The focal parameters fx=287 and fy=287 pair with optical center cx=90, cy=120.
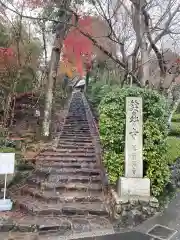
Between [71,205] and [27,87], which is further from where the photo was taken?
[27,87]

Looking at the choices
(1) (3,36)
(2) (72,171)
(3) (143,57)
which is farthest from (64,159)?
(1) (3,36)

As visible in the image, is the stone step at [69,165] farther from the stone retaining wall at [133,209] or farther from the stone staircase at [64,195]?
the stone retaining wall at [133,209]

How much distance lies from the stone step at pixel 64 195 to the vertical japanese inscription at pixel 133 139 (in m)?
1.42

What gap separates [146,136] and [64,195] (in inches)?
117

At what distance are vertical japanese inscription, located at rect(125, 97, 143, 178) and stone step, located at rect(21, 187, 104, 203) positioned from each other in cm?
142

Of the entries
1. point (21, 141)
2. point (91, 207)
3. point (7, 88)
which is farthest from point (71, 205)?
point (7, 88)

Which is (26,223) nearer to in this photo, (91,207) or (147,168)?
(91,207)

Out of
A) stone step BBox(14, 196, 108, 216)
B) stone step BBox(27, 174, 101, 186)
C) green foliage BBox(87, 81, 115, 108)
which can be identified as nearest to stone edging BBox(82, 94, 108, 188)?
stone step BBox(27, 174, 101, 186)

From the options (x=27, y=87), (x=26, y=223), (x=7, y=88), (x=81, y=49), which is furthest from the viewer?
(x=81, y=49)

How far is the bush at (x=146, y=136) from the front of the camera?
25.4 ft

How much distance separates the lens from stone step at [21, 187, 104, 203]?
8.20 metres

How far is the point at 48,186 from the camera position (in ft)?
28.5

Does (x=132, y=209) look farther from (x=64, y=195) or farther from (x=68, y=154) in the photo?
(x=68, y=154)

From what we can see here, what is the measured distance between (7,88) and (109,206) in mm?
8316
